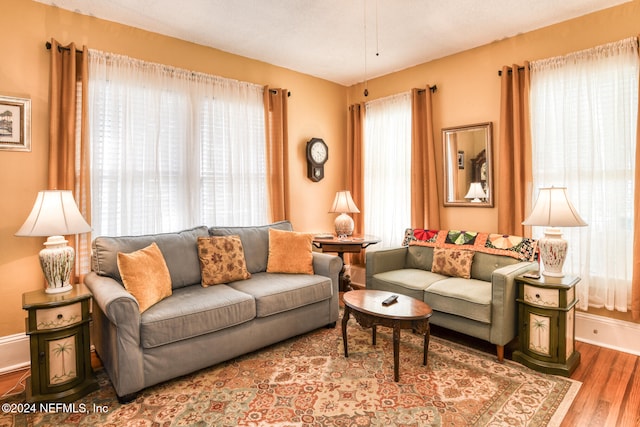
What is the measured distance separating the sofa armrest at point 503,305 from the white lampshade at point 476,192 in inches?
46.8

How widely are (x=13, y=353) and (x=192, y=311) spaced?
4.80 feet

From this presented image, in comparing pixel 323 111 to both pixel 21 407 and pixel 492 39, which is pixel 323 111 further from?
pixel 21 407

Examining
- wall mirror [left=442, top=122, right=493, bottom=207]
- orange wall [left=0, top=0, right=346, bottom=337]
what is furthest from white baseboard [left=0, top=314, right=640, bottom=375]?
wall mirror [left=442, top=122, right=493, bottom=207]

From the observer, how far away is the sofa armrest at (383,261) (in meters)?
3.58

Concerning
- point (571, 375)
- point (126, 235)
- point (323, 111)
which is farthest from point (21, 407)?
point (323, 111)

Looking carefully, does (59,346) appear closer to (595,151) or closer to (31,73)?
(31,73)

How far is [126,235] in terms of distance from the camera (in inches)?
123

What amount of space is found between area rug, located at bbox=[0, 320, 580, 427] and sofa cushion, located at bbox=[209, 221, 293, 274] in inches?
33.7

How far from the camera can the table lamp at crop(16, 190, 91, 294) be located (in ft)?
7.58

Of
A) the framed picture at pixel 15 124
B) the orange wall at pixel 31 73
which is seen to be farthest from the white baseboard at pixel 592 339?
the framed picture at pixel 15 124

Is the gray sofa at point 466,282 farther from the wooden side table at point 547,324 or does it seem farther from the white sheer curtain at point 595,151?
the white sheer curtain at point 595,151

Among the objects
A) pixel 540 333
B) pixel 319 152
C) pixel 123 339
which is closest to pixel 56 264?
pixel 123 339

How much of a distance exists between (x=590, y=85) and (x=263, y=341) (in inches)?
135

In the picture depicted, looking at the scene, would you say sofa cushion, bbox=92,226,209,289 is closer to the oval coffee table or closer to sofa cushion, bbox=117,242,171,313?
sofa cushion, bbox=117,242,171,313
